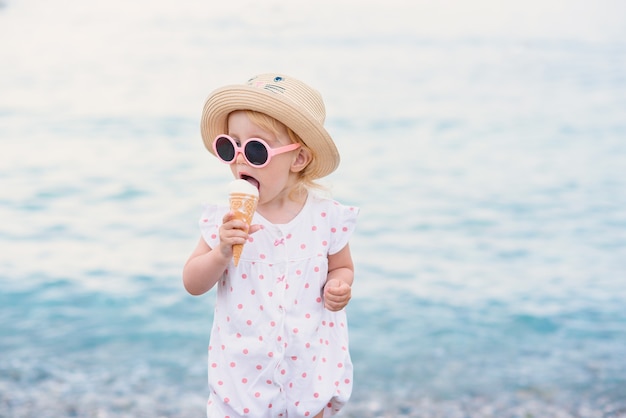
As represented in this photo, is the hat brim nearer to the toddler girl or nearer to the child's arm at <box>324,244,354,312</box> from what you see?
the toddler girl

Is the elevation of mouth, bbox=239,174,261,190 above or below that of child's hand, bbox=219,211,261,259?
above

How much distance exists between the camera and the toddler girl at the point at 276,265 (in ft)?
8.43

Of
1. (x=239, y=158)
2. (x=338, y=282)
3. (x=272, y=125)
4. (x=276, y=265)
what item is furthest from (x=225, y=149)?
(x=338, y=282)

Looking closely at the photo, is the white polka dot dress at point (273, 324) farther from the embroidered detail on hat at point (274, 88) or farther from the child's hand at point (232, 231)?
the embroidered detail on hat at point (274, 88)

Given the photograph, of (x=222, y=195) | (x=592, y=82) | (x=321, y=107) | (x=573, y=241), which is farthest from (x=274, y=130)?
(x=592, y=82)

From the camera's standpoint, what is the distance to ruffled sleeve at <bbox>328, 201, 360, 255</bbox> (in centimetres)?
284

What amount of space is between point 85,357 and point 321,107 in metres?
4.07

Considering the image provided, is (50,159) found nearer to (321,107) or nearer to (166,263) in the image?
(166,263)

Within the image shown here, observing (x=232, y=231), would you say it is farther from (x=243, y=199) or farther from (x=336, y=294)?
(x=336, y=294)

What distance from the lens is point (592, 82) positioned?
57.8ft

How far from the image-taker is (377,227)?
8867 mm

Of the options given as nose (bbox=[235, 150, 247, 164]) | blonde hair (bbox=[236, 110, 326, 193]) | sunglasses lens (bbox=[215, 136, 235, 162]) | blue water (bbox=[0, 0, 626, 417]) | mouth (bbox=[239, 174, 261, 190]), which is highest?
blue water (bbox=[0, 0, 626, 417])

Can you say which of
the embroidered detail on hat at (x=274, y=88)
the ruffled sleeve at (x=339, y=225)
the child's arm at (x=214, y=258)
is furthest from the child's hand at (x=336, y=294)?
the embroidered detail on hat at (x=274, y=88)

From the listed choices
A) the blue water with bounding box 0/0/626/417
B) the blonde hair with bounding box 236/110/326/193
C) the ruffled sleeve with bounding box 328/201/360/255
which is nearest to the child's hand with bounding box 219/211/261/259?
the blonde hair with bounding box 236/110/326/193
